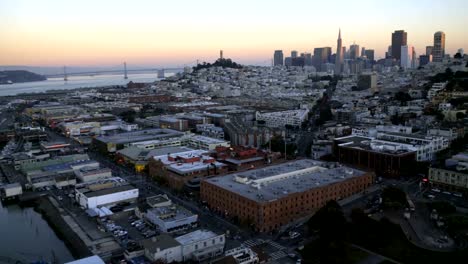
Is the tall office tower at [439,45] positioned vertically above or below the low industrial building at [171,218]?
above

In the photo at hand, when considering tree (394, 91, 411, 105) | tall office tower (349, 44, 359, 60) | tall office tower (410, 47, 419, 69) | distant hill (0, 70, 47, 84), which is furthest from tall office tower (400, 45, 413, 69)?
distant hill (0, 70, 47, 84)

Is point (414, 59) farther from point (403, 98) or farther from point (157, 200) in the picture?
point (157, 200)

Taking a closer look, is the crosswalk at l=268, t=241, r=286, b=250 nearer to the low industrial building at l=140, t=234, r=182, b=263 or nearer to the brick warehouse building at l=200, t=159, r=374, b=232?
the brick warehouse building at l=200, t=159, r=374, b=232

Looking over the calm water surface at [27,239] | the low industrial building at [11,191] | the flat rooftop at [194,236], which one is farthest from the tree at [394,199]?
the low industrial building at [11,191]

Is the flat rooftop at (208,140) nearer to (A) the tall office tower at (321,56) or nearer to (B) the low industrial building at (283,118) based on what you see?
(B) the low industrial building at (283,118)

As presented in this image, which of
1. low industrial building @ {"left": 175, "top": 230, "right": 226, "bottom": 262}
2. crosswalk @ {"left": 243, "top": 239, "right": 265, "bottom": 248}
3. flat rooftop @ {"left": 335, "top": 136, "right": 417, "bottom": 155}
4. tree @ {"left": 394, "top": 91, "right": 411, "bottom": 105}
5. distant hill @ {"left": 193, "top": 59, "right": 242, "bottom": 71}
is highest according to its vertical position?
distant hill @ {"left": 193, "top": 59, "right": 242, "bottom": 71}

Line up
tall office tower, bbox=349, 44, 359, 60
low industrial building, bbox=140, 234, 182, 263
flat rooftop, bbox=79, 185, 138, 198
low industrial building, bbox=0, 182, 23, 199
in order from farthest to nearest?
tall office tower, bbox=349, 44, 359, 60
low industrial building, bbox=0, 182, 23, 199
flat rooftop, bbox=79, 185, 138, 198
low industrial building, bbox=140, 234, 182, 263
